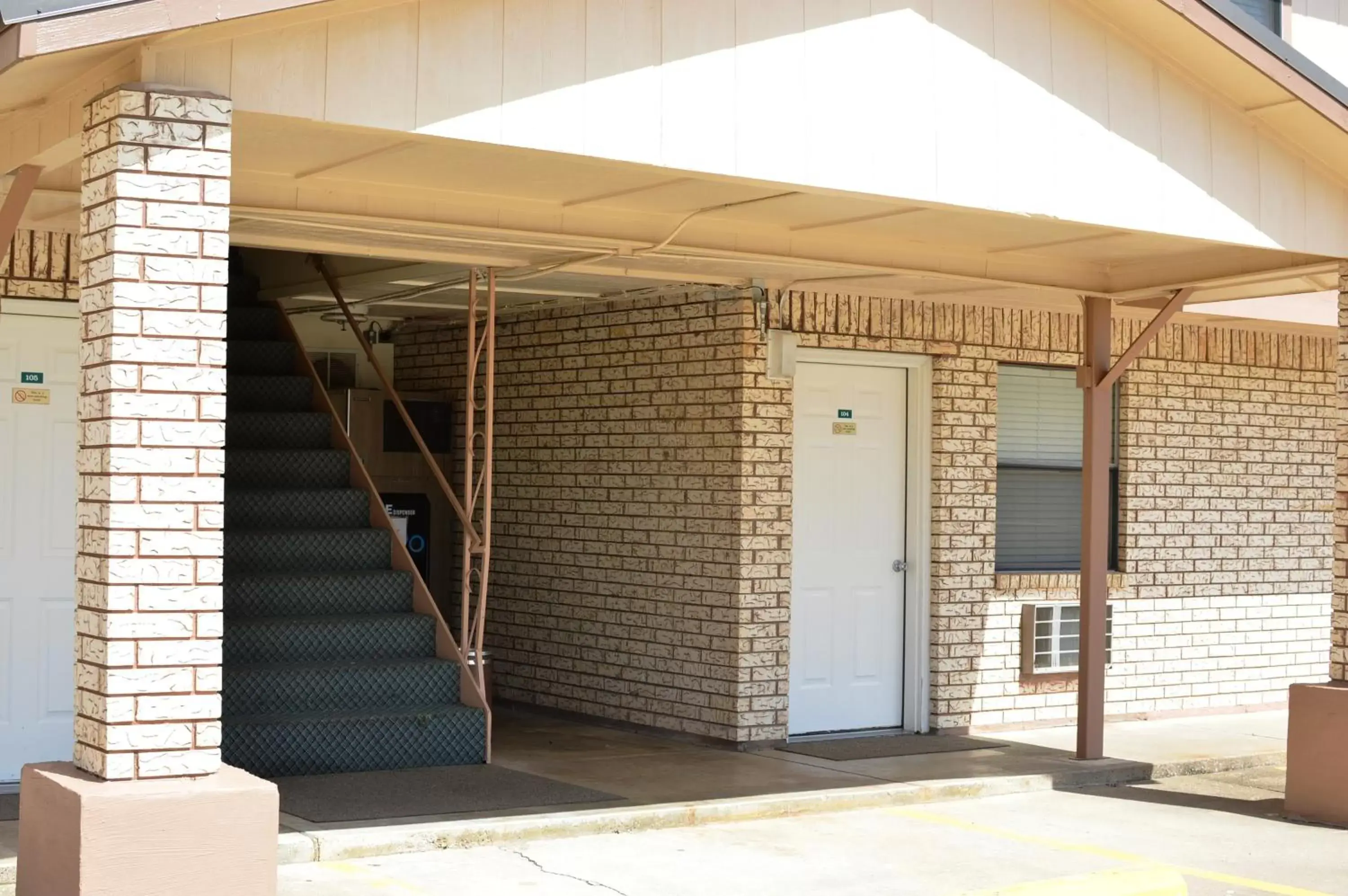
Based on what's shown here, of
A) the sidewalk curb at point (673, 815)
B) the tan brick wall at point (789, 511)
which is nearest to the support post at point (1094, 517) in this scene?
the sidewalk curb at point (673, 815)

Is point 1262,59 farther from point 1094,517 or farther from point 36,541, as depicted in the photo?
point 36,541

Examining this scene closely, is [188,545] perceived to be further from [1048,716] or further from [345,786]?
[1048,716]

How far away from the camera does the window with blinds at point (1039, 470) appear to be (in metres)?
11.5

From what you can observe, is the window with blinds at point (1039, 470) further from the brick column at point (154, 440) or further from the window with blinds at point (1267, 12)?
the brick column at point (154, 440)

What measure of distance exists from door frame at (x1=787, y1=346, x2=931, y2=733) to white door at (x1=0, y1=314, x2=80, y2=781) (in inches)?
204

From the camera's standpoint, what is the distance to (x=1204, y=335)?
12555mm

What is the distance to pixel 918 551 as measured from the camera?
1098 cm

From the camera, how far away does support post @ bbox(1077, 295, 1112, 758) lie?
32.5 ft

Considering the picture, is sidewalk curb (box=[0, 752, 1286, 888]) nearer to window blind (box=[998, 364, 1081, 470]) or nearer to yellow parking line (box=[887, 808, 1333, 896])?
yellow parking line (box=[887, 808, 1333, 896])

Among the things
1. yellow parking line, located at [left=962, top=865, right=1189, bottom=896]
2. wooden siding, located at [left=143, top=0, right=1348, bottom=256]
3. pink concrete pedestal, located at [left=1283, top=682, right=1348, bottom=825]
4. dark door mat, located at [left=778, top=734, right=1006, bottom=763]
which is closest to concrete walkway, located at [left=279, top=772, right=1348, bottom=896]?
yellow parking line, located at [left=962, top=865, right=1189, bottom=896]

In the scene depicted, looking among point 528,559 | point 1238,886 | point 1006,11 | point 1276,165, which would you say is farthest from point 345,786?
point 1276,165

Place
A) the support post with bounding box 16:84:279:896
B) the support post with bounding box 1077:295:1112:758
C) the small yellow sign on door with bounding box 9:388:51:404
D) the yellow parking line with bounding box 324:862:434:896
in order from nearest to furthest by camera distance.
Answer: the support post with bounding box 16:84:279:896
the yellow parking line with bounding box 324:862:434:896
the small yellow sign on door with bounding box 9:388:51:404
the support post with bounding box 1077:295:1112:758

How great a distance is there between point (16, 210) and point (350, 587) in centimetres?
423

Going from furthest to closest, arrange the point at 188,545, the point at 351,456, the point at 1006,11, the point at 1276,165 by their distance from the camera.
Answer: the point at 351,456 → the point at 1276,165 → the point at 1006,11 → the point at 188,545
